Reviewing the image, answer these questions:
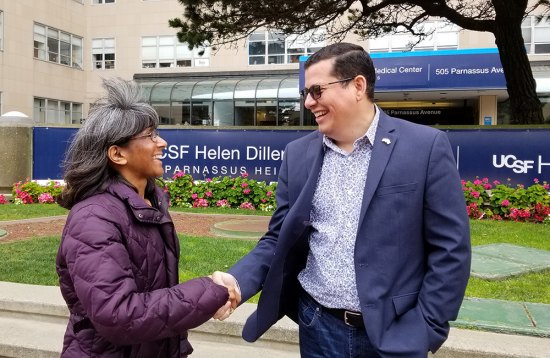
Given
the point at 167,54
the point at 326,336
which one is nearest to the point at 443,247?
the point at 326,336

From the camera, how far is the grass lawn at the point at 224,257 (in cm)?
497

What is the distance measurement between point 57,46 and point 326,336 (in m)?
31.9

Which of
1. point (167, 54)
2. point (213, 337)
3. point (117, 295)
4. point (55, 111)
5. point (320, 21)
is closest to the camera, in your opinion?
point (117, 295)

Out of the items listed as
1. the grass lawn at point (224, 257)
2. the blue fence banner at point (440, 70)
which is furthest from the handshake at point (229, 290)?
the blue fence banner at point (440, 70)

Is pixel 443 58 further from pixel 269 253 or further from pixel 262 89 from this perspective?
pixel 269 253

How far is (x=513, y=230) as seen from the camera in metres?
8.44

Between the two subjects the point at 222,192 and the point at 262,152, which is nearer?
the point at 222,192

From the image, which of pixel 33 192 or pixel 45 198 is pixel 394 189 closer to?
pixel 45 198

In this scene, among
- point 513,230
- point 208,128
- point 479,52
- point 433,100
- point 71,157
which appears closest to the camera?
point 71,157

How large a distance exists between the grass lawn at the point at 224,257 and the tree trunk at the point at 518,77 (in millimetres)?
3495

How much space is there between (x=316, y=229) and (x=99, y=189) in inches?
A: 34.6

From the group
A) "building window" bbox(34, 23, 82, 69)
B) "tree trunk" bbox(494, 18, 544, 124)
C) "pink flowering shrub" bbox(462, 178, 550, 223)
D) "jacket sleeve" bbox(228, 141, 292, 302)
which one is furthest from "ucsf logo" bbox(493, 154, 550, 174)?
"building window" bbox(34, 23, 82, 69)

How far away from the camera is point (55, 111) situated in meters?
30.2

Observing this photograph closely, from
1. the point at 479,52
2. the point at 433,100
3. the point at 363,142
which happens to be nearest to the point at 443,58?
the point at 479,52
